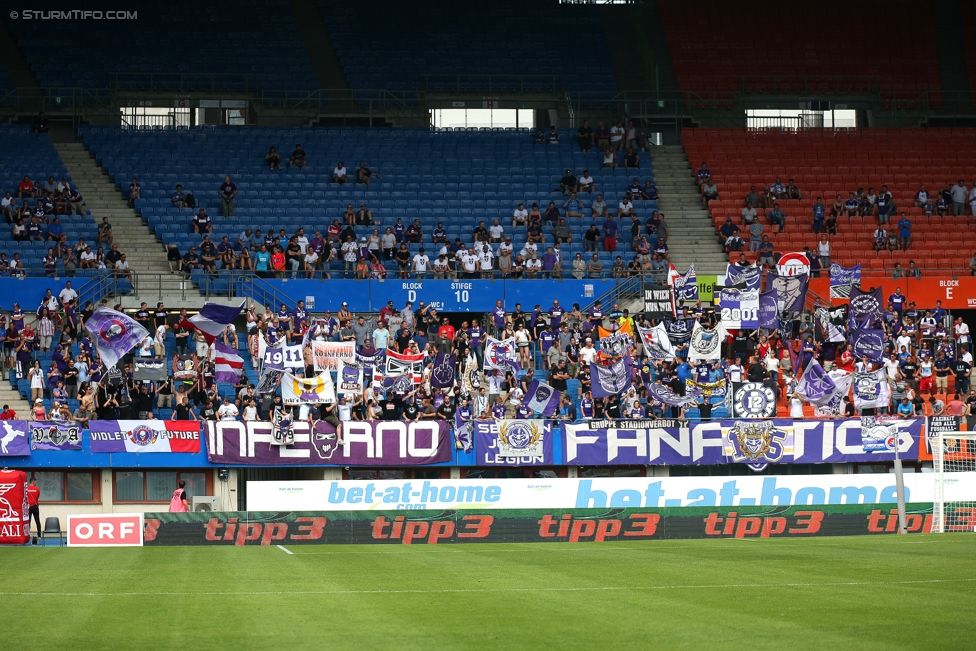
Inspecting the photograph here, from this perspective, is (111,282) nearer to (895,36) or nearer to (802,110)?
(802,110)

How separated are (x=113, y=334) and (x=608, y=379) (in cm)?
1309

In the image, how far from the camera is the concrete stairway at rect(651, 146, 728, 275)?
41.3 meters

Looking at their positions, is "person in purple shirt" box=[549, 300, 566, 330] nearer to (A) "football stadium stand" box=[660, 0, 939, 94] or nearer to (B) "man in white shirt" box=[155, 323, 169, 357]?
(B) "man in white shirt" box=[155, 323, 169, 357]

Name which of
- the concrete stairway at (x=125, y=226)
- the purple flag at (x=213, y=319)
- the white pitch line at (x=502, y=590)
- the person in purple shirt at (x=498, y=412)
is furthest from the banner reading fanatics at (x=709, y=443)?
the white pitch line at (x=502, y=590)

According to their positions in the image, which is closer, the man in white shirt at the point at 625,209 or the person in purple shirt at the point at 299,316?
the person in purple shirt at the point at 299,316

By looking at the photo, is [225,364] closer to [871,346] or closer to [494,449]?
[494,449]

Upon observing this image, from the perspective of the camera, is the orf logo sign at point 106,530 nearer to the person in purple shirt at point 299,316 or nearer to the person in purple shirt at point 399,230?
the person in purple shirt at point 299,316

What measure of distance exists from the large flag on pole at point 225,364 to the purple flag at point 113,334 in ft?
6.36

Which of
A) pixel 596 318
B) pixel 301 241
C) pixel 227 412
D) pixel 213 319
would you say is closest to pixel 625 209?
pixel 596 318

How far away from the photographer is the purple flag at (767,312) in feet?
112

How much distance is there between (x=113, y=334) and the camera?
106 ft

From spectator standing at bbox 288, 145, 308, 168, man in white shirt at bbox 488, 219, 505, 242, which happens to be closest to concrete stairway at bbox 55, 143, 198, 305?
spectator standing at bbox 288, 145, 308, 168

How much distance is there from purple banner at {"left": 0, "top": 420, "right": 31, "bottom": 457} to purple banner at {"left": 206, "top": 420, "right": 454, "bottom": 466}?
450 cm

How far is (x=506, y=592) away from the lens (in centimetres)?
1402
